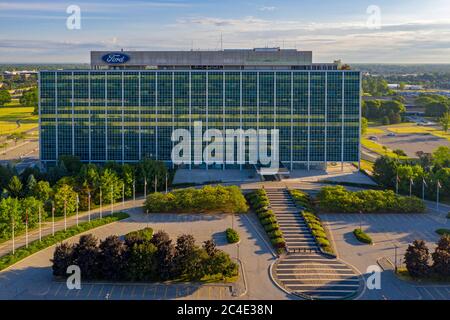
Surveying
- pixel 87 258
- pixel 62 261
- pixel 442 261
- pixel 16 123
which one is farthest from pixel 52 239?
pixel 16 123

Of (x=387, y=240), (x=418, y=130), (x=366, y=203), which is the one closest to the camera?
(x=387, y=240)

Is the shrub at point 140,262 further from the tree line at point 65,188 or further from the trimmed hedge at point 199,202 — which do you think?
the trimmed hedge at point 199,202

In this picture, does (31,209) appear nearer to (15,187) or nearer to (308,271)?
(15,187)

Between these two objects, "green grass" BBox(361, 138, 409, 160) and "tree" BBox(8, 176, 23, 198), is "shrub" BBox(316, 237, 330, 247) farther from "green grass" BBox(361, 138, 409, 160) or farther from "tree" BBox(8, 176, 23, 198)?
"green grass" BBox(361, 138, 409, 160)
